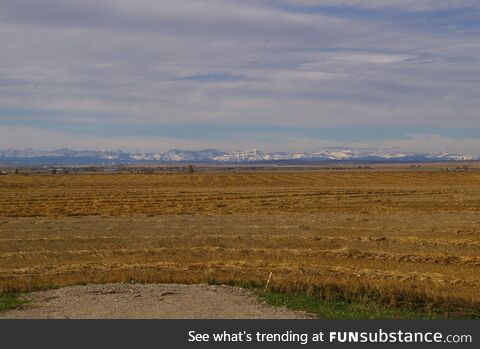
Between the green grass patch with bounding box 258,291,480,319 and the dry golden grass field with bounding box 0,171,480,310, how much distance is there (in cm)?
63

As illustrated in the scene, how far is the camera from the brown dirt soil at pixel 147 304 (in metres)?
11.6

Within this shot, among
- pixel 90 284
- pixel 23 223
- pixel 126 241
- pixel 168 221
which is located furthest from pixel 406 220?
pixel 90 284

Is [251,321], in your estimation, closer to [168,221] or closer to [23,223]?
[168,221]

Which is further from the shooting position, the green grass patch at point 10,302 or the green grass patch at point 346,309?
the green grass patch at point 10,302

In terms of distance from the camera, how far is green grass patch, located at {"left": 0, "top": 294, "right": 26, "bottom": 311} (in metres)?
12.7

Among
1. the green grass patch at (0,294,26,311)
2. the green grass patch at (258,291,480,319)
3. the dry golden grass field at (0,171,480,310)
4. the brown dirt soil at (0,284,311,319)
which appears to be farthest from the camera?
the dry golden grass field at (0,171,480,310)

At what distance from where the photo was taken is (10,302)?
13148mm

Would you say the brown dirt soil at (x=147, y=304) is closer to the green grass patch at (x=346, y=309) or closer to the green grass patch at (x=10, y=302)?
the green grass patch at (x=10, y=302)

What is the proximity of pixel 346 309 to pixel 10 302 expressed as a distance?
6.43 m

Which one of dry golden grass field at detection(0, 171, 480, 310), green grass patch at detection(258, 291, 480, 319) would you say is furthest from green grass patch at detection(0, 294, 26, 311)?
green grass patch at detection(258, 291, 480, 319)

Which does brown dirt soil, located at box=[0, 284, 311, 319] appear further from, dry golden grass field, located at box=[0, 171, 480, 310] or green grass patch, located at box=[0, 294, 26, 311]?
dry golden grass field, located at box=[0, 171, 480, 310]

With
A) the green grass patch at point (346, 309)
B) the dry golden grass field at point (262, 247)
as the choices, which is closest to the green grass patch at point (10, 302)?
the dry golden grass field at point (262, 247)

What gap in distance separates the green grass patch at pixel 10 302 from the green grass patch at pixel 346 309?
15.3ft

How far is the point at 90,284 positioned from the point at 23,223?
20.4m
